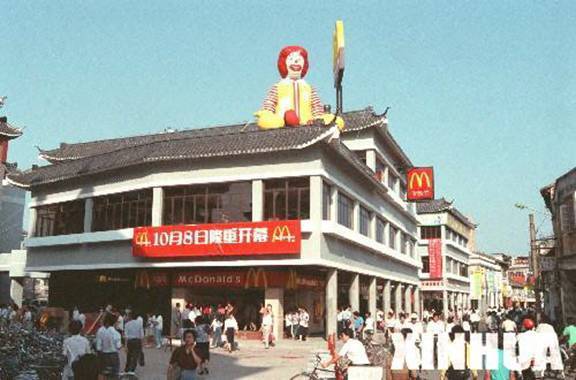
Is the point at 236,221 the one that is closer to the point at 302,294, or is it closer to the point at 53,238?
the point at 302,294

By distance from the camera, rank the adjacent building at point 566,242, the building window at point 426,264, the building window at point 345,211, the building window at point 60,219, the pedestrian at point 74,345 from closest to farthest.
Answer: the pedestrian at point 74,345, the adjacent building at point 566,242, the building window at point 345,211, the building window at point 60,219, the building window at point 426,264

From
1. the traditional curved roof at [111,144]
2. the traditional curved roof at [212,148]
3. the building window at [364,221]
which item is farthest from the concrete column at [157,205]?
the traditional curved roof at [111,144]

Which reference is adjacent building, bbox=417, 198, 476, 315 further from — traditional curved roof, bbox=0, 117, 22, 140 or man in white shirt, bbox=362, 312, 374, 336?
traditional curved roof, bbox=0, 117, 22, 140

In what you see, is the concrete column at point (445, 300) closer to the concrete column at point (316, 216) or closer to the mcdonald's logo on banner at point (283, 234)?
the concrete column at point (316, 216)

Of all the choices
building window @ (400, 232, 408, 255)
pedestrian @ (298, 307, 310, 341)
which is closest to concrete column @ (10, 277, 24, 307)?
pedestrian @ (298, 307, 310, 341)

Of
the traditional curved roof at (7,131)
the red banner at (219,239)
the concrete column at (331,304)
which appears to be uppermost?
the traditional curved roof at (7,131)

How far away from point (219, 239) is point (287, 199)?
3561 mm

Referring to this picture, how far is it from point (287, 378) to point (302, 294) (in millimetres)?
16987

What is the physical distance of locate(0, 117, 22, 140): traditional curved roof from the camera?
47184 mm

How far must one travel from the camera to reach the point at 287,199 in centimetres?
2722

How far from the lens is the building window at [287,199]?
27.0 metres

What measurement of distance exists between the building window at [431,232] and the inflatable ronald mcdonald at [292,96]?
3273 centimetres

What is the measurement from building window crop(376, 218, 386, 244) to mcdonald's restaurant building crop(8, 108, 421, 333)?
43 cm

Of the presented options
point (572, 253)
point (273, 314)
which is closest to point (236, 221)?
point (273, 314)
